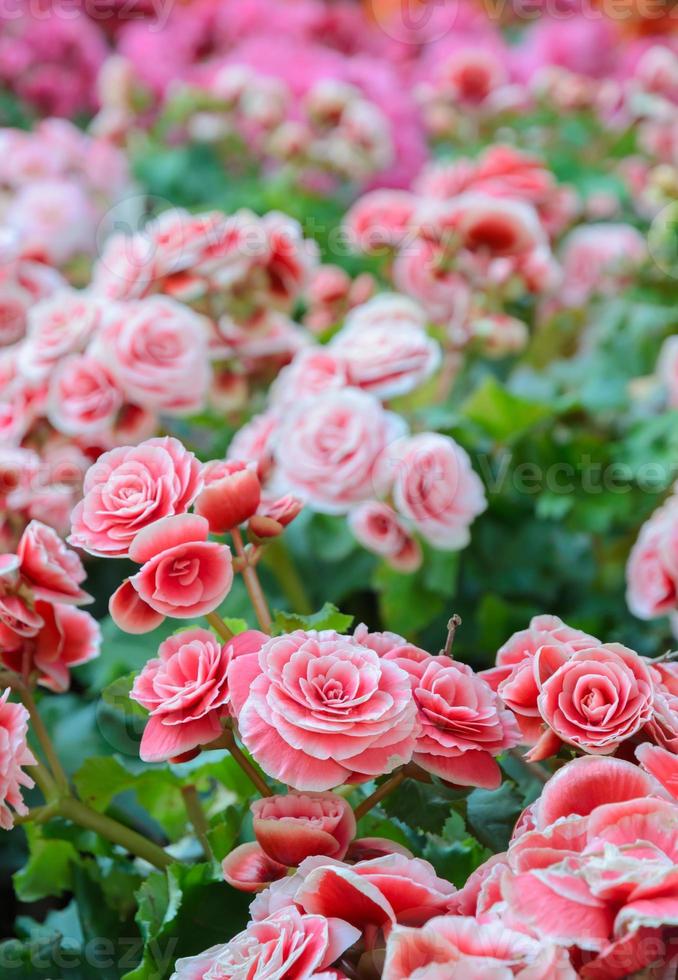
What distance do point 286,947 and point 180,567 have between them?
0.19 metres

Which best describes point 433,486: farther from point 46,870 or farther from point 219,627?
point 46,870

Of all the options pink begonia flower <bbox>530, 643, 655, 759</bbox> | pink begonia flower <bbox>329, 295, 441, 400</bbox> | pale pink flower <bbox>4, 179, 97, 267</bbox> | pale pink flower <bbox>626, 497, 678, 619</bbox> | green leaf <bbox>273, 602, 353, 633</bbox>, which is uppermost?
pink begonia flower <bbox>530, 643, 655, 759</bbox>

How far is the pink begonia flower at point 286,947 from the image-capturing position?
411mm

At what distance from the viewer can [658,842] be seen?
41 cm

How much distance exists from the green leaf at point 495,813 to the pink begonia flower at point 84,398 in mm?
485

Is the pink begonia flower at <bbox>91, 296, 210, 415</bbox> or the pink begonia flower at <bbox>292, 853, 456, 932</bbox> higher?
the pink begonia flower at <bbox>292, 853, 456, 932</bbox>

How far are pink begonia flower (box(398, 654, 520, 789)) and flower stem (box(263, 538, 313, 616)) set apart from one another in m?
0.57

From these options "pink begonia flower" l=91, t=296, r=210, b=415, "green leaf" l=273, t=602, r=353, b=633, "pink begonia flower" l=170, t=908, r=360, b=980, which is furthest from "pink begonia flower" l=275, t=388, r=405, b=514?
"pink begonia flower" l=170, t=908, r=360, b=980

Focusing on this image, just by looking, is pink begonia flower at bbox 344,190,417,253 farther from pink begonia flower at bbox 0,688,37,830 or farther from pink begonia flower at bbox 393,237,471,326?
pink begonia flower at bbox 0,688,37,830

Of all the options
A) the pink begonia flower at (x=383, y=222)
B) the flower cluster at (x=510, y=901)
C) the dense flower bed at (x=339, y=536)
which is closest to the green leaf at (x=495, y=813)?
the dense flower bed at (x=339, y=536)

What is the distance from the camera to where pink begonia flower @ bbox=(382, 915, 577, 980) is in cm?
38

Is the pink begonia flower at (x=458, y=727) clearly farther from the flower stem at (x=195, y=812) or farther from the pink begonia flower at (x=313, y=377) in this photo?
the pink begonia flower at (x=313, y=377)

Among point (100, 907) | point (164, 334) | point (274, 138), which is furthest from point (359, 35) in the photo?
point (100, 907)

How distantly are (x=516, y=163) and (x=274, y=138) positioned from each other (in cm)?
59
